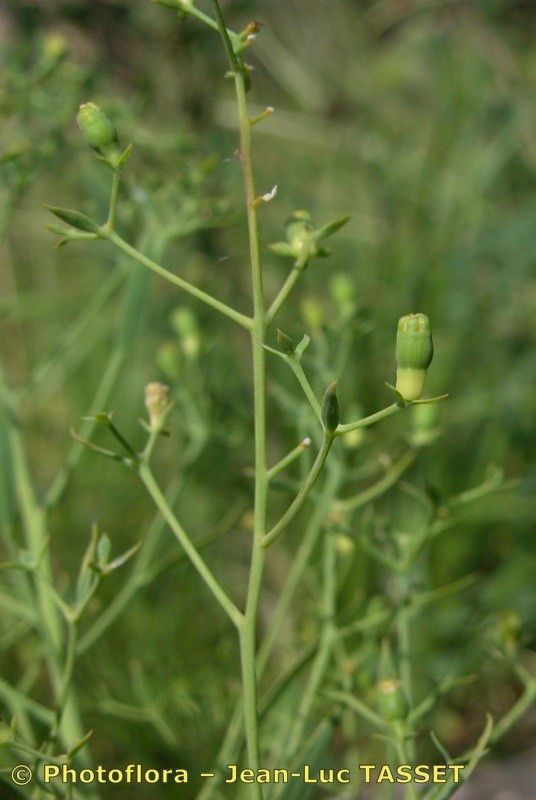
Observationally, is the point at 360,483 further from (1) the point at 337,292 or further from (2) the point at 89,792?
(2) the point at 89,792

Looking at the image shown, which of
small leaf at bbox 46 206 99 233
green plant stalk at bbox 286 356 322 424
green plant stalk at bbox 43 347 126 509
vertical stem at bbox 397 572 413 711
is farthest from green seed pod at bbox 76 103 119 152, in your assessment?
vertical stem at bbox 397 572 413 711

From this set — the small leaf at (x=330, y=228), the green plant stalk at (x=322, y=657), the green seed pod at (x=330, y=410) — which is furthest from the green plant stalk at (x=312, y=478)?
the green plant stalk at (x=322, y=657)

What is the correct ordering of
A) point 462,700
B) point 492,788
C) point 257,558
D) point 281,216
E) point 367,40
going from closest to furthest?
1. point 257,558
2. point 492,788
3. point 462,700
4. point 281,216
5. point 367,40

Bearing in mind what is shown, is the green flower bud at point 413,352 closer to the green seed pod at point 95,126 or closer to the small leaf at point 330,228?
the small leaf at point 330,228

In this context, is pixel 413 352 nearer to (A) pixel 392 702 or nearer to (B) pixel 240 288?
(A) pixel 392 702

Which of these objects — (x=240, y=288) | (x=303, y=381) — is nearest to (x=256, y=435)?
(x=303, y=381)

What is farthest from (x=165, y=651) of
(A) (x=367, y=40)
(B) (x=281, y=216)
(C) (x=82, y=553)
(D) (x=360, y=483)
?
(A) (x=367, y=40)
